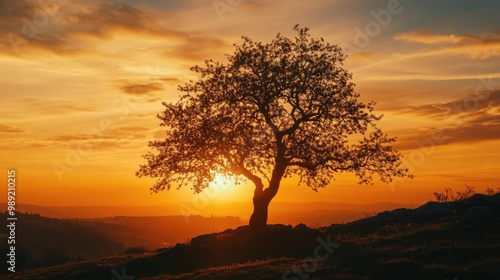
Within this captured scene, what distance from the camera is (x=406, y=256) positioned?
3017 centimetres

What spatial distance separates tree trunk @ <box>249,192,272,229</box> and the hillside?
1.21 meters

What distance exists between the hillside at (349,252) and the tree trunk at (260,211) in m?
1.21

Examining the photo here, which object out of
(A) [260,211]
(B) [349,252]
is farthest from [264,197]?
(B) [349,252]

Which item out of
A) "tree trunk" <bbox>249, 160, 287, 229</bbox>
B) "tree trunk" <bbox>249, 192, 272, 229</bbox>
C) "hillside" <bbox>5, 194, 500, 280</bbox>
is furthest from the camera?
"tree trunk" <bbox>249, 192, 272, 229</bbox>

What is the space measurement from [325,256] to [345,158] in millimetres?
13770

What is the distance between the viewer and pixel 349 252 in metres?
33.8

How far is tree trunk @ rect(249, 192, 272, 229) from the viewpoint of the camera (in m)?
46.1

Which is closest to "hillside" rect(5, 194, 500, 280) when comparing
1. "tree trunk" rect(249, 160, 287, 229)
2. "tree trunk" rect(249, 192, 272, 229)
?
"tree trunk" rect(249, 192, 272, 229)

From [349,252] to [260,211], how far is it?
13587mm

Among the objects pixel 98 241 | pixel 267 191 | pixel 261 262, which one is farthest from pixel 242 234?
pixel 98 241

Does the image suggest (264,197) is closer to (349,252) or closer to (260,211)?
(260,211)

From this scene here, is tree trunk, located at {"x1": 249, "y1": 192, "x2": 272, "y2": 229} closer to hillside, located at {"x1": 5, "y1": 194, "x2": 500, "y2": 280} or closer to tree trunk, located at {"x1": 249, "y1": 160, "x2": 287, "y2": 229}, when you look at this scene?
tree trunk, located at {"x1": 249, "y1": 160, "x2": 287, "y2": 229}

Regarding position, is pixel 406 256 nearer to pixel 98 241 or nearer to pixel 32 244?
pixel 32 244

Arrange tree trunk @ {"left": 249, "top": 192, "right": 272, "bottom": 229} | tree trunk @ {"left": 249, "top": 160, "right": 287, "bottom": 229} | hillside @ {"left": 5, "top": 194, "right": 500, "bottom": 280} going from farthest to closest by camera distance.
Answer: tree trunk @ {"left": 249, "top": 192, "right": 272, "bottom": 229} → tree trunk @ {"left": 249, "top": 160, "right": 287, "bottom": 229} → hillside @ {"left": 5, "top": 194, "right": 500, "bottom": 280}
